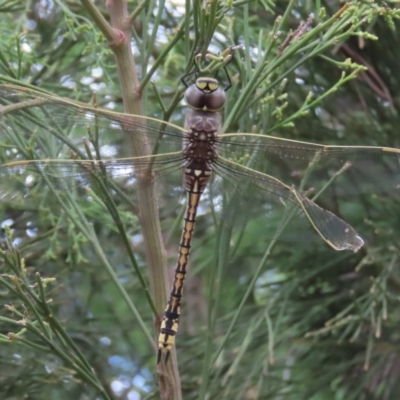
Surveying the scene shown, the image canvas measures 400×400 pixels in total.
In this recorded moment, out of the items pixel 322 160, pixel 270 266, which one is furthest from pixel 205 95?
pixel 270 266

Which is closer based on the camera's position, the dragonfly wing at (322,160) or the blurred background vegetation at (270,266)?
the dragonfly wing at (322,160)

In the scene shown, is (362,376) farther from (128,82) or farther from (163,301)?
(128,82)

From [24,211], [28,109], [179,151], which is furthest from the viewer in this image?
[24,211]

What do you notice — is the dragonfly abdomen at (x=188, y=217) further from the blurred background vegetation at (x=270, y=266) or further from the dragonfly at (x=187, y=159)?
the blurred background vegetation at (x=270, y=266)

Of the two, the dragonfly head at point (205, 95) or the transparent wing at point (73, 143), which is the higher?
the dragonfly head at point (205, 95)

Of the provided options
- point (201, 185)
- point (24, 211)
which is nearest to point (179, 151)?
point (201, 185)

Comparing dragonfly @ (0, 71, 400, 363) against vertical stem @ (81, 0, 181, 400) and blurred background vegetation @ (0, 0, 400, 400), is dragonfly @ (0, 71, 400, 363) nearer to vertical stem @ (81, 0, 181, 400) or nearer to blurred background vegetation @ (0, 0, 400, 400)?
vertical stem @ (81, 0, 181, 400)

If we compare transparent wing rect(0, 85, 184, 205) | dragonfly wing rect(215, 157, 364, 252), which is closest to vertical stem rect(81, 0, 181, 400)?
transparent wing rect(0, 85, 184, 205)

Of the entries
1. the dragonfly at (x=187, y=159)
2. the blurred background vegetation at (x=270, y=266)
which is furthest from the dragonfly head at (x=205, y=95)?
the blurred background vegetation at (x=270, y=266)
